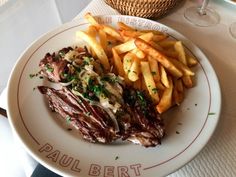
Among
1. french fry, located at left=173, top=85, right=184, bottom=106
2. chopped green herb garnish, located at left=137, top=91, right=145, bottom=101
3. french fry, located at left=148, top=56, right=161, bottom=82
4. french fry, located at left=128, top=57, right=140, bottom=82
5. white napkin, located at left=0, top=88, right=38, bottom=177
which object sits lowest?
white napkin, located at left=0, top=88, right=38, bottom=177

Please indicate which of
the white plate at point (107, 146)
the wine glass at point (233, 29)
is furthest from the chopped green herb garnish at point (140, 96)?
the wine glass at point (233, 29)

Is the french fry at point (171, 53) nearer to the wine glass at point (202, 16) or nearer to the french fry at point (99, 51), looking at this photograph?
the french fry at point (99, 51)

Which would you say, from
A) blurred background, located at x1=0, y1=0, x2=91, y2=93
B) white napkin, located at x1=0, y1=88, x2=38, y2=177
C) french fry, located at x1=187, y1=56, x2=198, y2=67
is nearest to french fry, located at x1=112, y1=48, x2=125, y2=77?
french fry, located at x1=187, y1=56, x2=198, y2=67

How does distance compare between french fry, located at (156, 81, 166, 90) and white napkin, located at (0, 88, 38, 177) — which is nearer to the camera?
french fry, located at (156, 81, 166, 90)

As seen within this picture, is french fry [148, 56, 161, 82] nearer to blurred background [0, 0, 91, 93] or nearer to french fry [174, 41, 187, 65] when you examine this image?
french fry [174, 41, 187, 65]

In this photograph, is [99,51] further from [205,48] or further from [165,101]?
[205,48]
